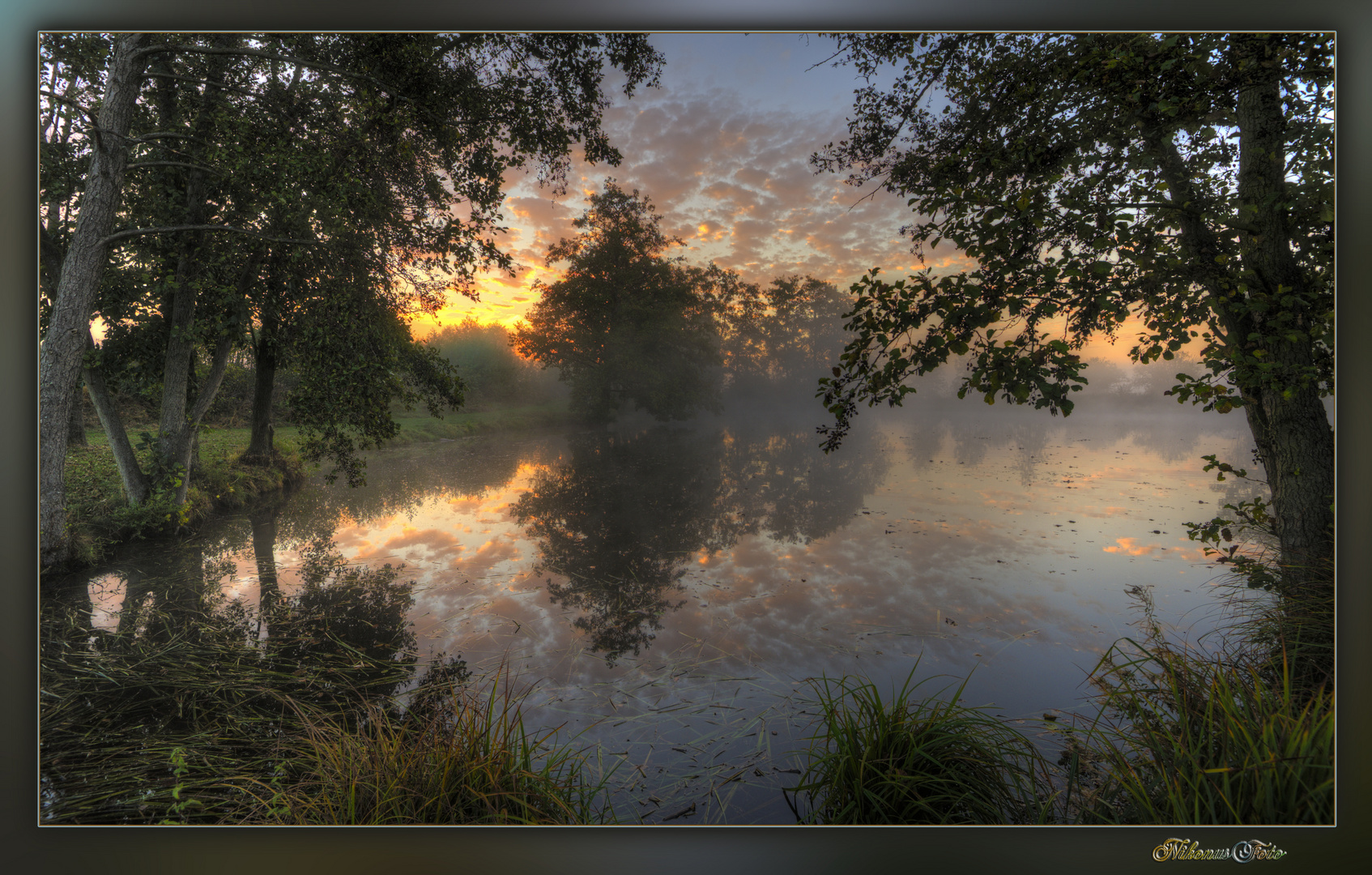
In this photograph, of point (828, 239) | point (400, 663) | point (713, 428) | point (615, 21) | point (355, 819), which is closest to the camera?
point (355, 819)

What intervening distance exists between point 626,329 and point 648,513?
6.88ft

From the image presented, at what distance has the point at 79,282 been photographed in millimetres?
2449

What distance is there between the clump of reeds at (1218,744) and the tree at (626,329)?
2.66m

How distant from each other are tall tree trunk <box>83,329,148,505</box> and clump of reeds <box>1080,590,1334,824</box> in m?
5.54

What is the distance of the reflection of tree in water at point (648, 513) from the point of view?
3.25 metres

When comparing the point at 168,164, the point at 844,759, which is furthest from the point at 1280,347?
the point at 168,164

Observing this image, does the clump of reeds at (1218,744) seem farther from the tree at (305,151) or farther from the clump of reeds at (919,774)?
the tree at (305,151)

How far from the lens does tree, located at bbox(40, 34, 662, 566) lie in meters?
2.30

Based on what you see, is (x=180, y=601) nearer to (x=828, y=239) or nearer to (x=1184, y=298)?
(x=828, y=239)

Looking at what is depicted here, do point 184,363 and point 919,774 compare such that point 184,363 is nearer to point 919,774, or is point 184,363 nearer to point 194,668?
point 194,668

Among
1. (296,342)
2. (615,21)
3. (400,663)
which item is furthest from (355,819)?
(615,21)

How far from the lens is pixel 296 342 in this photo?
3152mm

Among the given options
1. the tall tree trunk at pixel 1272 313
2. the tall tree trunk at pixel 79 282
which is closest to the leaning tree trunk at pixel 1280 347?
the tall tree trunk at pixel 1272 313

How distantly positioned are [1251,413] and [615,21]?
361 centimetres
